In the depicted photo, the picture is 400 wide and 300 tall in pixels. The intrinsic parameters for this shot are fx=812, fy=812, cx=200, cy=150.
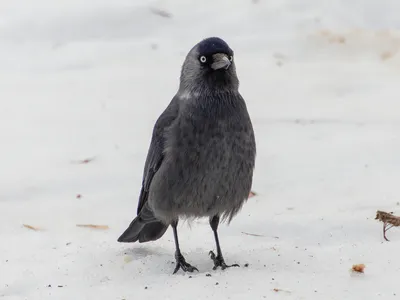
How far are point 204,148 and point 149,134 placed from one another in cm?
279

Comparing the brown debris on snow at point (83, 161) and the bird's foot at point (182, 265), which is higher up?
the brown debris on snow at point (83, 161)

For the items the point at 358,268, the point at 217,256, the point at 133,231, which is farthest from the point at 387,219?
the point at 133,231

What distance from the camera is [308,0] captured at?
9742 mm

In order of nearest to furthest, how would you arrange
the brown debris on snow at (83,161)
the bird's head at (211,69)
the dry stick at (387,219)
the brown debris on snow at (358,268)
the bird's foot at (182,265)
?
the brown debris on snow at (358,268) < the bird's foot at (182,265) < the bird's head at (211,69) < the dry stick at (387,219) < the brown debris on snow at (83,161)

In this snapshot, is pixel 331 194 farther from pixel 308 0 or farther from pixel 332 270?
pixel 308 0

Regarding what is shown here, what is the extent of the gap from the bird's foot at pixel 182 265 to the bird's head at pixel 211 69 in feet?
3.25

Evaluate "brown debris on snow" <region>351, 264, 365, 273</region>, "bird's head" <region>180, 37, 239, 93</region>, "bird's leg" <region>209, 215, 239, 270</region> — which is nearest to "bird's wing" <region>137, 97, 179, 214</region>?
"bird's head" <region>180, 37, 239, 93</region>

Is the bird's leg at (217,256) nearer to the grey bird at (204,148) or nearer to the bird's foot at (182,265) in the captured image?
the grey bird at (204,148)

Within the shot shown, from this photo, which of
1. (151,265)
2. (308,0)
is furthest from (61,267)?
(308,0)

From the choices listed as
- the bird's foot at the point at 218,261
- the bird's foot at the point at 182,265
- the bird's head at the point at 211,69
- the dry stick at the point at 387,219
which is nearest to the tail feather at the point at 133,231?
the bird's foot at the point at 182,265

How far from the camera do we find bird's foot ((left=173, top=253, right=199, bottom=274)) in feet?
15.3

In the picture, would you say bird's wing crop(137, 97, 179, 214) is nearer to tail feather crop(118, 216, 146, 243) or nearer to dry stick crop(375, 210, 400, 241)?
tail feather crop(118, 216, 146, 243)

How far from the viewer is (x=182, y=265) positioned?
4723 millimetres

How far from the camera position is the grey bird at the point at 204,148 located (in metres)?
4.66
